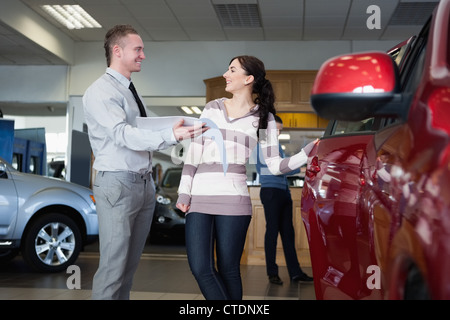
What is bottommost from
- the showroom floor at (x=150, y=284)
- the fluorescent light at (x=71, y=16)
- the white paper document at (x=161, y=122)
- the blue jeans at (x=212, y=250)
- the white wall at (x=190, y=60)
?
the showroom floor at (x=150, y=284)

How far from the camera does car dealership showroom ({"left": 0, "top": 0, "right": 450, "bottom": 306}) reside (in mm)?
1299

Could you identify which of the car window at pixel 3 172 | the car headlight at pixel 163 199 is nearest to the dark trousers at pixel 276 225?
the car window at pixel 3 172

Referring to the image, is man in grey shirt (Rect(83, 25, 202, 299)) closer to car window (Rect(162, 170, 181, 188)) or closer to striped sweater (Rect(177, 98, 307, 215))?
striped sweater (Rect(177, 98, 307, 215))

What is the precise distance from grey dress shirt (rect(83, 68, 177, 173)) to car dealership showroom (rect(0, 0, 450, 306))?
0.01 m

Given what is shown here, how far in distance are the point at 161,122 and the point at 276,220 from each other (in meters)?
3.52

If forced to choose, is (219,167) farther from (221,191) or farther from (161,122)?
(161,122)

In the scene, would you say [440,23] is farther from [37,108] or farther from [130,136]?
[37,108]

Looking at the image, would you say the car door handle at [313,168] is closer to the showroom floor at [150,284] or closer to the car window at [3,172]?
the showroom floor at [150,284]

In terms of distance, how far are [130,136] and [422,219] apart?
Answer: 164 cm

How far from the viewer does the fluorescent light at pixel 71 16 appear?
9.27 metres

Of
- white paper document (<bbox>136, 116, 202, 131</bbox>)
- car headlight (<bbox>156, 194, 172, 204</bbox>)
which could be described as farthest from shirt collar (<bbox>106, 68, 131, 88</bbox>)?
car headlight (<bbox>156, 194, 172, 204</bbox>)

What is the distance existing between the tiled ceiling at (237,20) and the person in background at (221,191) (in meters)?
6.22

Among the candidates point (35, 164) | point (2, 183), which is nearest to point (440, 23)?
point (2, 183)

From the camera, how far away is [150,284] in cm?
558
